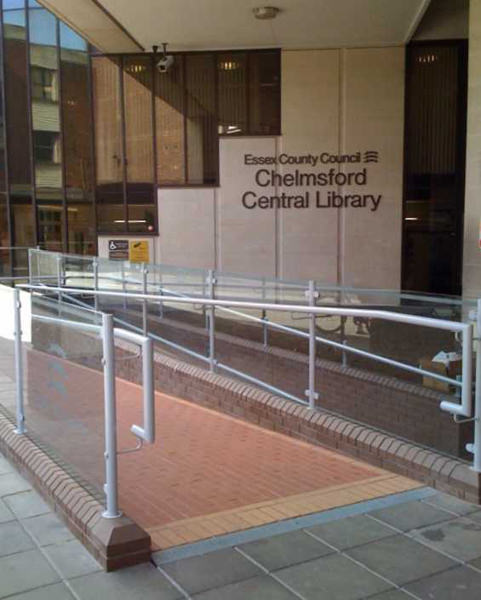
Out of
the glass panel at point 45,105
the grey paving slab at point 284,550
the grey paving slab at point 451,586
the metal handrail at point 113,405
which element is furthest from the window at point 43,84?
the grey paving slab at point 451,586

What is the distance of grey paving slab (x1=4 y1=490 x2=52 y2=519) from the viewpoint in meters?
3.85

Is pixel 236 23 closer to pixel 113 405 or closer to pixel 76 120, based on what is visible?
pixel 76 120

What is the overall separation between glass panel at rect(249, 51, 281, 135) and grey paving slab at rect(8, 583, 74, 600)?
11.4m

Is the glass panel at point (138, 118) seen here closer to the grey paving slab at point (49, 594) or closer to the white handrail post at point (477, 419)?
the white handrail post at point (477, 419)

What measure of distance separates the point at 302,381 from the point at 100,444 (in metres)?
2.63

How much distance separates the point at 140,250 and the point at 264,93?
4052 mm

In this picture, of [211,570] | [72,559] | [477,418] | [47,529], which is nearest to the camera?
[211,570]

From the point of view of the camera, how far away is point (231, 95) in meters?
13.4

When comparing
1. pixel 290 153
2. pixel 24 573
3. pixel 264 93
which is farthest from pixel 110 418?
pixel 264 93

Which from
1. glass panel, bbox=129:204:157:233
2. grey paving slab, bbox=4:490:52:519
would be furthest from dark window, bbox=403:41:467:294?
grey paving slab, bbox=4:490:52:519

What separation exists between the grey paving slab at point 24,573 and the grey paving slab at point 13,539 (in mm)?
60

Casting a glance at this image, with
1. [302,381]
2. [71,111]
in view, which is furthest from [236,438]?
[71,111]

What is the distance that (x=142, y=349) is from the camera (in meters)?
3.32

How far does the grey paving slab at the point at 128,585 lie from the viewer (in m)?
2.86
